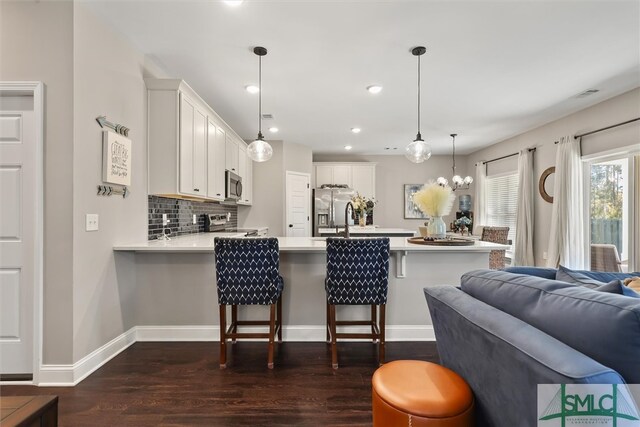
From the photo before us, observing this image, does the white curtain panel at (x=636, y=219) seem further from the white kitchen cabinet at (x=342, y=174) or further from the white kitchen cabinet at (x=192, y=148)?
the white kitchen cabinet at (x=192, y=148)

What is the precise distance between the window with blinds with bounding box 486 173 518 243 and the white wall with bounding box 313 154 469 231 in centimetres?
97

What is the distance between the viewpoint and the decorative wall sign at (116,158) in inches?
92.1

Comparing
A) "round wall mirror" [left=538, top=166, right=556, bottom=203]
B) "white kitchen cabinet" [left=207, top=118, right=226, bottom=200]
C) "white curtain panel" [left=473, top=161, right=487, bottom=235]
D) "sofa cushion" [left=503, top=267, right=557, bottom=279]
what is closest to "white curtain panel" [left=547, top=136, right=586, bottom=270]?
"round wall mirror" [left=538, top=166, right=556, bottom=203]

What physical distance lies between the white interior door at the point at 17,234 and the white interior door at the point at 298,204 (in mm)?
4315

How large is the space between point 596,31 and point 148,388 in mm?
4406

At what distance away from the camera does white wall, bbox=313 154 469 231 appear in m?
7.73

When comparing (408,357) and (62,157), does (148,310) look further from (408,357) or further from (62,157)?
(408,357)

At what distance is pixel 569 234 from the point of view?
4.36 meters

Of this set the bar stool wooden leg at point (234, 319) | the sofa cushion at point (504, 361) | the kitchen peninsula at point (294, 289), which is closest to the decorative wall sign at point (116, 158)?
the kitchen peninsula at point (294, 289)

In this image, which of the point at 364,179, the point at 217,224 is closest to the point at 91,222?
the point at 217,224

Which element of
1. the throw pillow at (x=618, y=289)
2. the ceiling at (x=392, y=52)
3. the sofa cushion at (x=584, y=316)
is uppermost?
the ceiling at (x=392, y=52)

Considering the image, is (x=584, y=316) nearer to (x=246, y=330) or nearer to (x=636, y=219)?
(x=246, y=330)

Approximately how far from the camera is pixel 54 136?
6.82 ft

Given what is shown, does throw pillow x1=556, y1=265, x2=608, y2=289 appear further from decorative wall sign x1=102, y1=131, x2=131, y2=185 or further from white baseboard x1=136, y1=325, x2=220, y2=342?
decorative wall sign x1=102, y1=131, x2=131, y2=185
